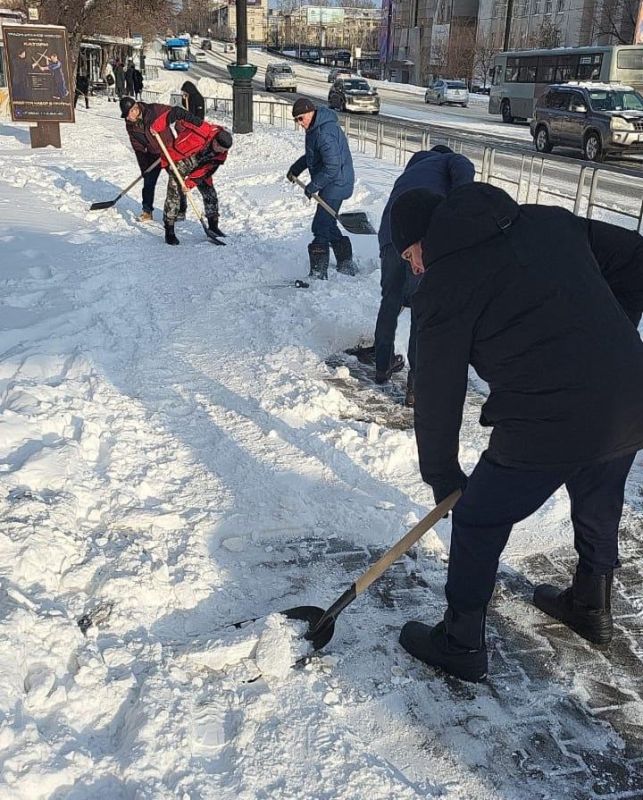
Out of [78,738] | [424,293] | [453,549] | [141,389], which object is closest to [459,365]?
[424,293]

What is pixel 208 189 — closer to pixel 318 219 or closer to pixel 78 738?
pixel 318 219

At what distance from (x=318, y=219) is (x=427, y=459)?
481 cm

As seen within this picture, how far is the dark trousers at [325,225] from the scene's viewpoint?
21.9 ft

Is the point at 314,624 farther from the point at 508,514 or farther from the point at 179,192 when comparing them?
the point at 179,192

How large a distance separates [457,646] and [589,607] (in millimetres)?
Result: 537

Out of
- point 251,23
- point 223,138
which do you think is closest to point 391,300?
point 223,138

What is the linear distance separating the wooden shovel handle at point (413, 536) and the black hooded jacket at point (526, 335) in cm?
28

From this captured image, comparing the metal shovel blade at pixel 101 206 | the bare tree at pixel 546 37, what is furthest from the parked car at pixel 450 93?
the metal shovel blade at pixel 101 206

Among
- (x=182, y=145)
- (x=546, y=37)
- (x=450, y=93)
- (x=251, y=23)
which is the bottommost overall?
(x=182, y=145)

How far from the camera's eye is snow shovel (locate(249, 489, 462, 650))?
2.38 m

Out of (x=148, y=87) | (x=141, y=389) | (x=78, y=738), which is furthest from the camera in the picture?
(x=148, y=87)

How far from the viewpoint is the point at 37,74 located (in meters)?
14.2

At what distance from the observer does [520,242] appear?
1966 millimetres

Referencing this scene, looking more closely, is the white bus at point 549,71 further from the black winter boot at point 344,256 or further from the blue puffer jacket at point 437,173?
the blue puffer jacket at point 437,173
